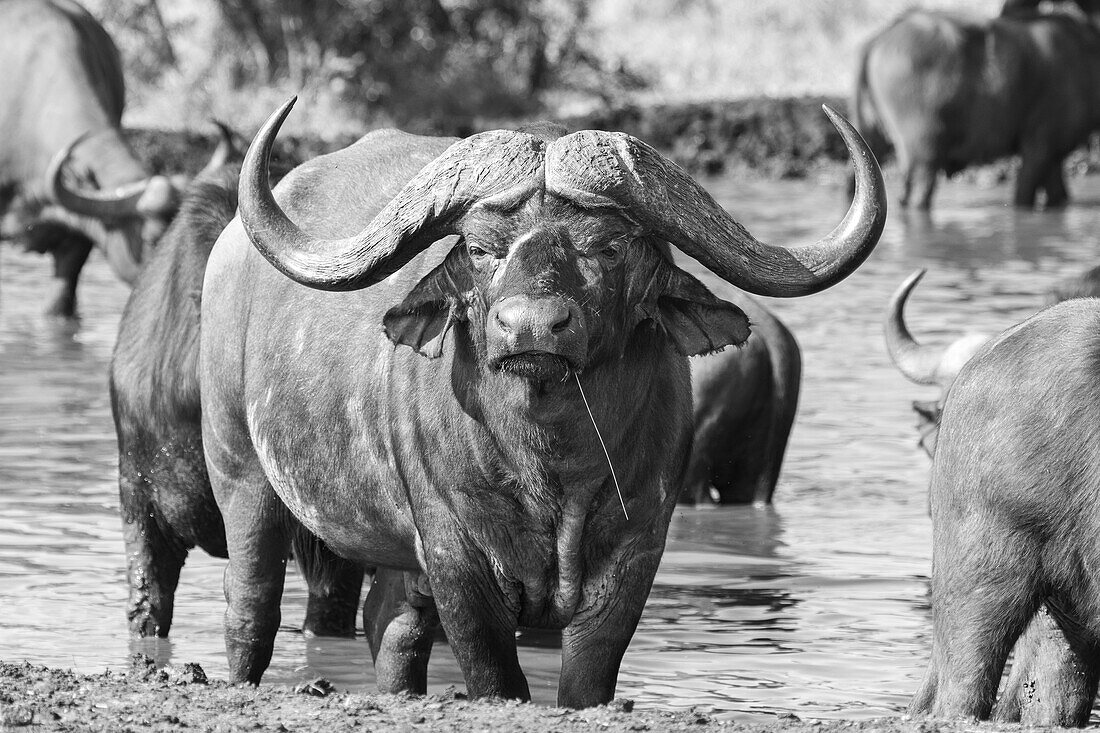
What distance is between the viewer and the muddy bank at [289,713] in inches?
177

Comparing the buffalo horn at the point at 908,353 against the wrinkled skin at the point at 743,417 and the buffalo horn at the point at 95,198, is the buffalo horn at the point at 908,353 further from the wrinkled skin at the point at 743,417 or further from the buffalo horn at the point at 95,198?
the buffalo horn at the point at 95,198

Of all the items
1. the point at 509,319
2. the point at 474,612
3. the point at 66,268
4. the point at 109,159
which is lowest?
the point at 66,268

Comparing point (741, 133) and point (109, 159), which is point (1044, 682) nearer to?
point (109, 159)

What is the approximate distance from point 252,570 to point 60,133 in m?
9.53

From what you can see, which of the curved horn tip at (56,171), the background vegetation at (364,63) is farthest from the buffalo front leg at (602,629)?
the background vegetation at (364,63)

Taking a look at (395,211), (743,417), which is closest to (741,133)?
(743,417)

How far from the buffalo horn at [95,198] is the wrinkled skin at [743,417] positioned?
5.71 metres

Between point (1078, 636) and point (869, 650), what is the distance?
178 centimetres

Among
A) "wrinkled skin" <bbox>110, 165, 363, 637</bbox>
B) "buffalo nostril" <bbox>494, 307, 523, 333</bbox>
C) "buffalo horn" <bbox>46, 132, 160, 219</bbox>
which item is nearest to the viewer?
"buffalo nostril" <bbox>494, 307, 523, 333</bbox>

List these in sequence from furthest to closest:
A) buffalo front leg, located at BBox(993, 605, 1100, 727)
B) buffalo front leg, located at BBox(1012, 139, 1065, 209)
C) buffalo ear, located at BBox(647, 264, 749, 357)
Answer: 1. buffalo front leg, located at BBox(1012, 139, 1065, 209)
2. buffalo front leg, located at BBox(993, 605, 1100, 727)
3. buffalo ear, located at BBox(647, 264, 749, 357)

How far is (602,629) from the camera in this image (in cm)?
493

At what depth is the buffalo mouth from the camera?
4410 millimetres

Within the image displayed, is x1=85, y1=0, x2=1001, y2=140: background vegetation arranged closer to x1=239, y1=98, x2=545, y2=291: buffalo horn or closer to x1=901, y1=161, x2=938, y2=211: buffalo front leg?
x1=901, y1=161, x2=938, y2=211: buffalo front leg

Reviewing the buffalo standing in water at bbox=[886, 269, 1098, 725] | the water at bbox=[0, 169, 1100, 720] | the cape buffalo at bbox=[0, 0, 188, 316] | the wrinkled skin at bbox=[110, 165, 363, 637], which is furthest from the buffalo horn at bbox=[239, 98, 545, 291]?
the cape buffalo at bbox=[0, 0, 188, 316]
